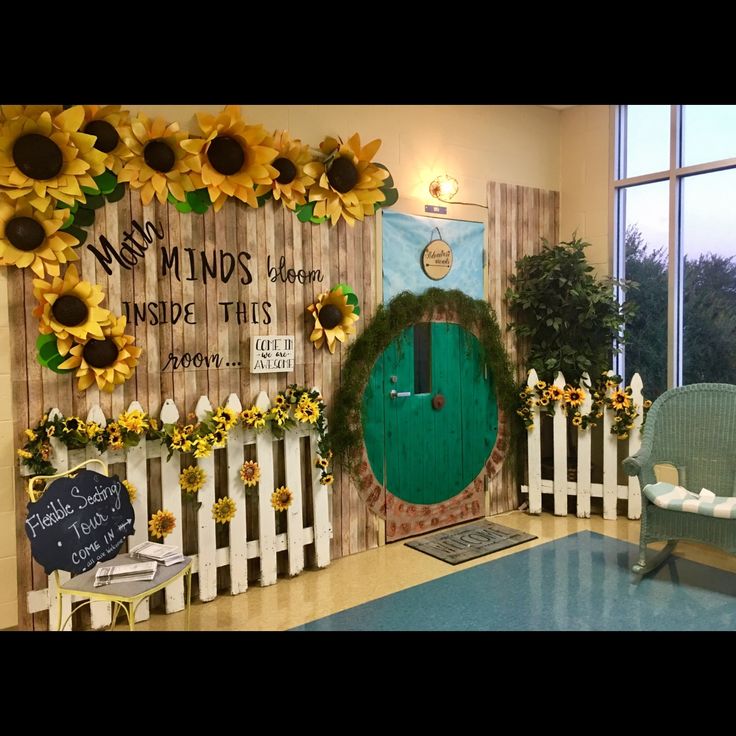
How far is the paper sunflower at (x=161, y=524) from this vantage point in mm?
2982

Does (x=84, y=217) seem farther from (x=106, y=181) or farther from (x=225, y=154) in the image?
(x=225, y=154)

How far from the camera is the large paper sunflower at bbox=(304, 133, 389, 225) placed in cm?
349

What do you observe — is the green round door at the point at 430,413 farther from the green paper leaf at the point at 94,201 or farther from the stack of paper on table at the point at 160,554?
the green paper leaf at the point at 94,201

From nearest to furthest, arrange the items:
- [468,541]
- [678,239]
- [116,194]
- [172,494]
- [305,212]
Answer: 1. [116,194]
2. [172,494]
3. [305,212]
4. [468,541]
5. [678,239]

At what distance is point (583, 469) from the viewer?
432 centimetres

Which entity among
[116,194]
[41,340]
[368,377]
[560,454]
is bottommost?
[560,454]

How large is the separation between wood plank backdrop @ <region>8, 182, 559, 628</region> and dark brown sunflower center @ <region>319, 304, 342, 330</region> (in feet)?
0.26

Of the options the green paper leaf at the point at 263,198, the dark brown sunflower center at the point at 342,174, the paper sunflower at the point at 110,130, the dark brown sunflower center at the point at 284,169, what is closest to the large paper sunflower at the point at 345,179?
the dark brown sunflower center at the point at 342,174

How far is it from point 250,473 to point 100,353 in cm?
96

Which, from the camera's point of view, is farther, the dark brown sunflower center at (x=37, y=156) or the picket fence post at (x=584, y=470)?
the picket fence post at (x=584, y=470)

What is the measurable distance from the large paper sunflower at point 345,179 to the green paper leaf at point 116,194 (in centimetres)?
99

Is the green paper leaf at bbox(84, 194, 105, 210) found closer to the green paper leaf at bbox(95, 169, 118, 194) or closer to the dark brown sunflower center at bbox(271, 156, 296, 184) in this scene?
the green paper leaf at bbox(95, 169, 118, 194)

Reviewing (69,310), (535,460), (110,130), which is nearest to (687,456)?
(535,460)

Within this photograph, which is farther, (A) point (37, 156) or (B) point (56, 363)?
(B) point (56, 363)
